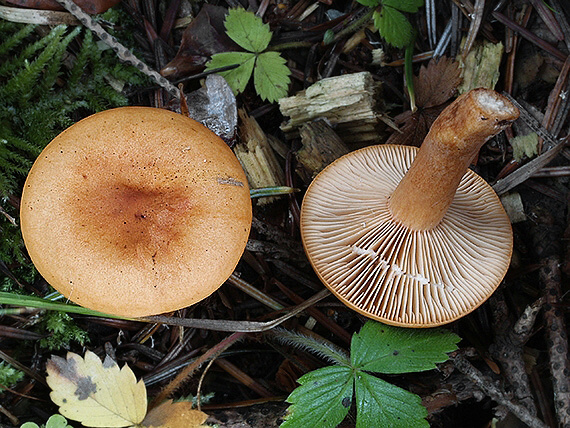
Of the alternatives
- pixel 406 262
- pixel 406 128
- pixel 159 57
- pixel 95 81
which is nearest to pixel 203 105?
pixel 159 57

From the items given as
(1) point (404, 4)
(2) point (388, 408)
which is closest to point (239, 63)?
(1) point (404, 4)

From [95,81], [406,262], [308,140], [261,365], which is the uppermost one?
[95,81]

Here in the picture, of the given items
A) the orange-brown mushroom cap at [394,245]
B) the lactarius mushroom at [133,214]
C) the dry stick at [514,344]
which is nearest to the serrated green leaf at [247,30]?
the orange-brown mushroom cap at [394,245]

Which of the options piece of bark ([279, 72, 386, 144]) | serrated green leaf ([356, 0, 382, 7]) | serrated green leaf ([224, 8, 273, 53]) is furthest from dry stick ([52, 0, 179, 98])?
serrated green leaf ([356, 0, 382, 7])

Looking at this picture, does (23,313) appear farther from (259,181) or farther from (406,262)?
(406,262)

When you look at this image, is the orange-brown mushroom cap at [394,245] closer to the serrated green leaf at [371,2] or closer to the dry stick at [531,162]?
the dry stick at [531,162]

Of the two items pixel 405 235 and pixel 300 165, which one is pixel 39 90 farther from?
pixel 405 235
